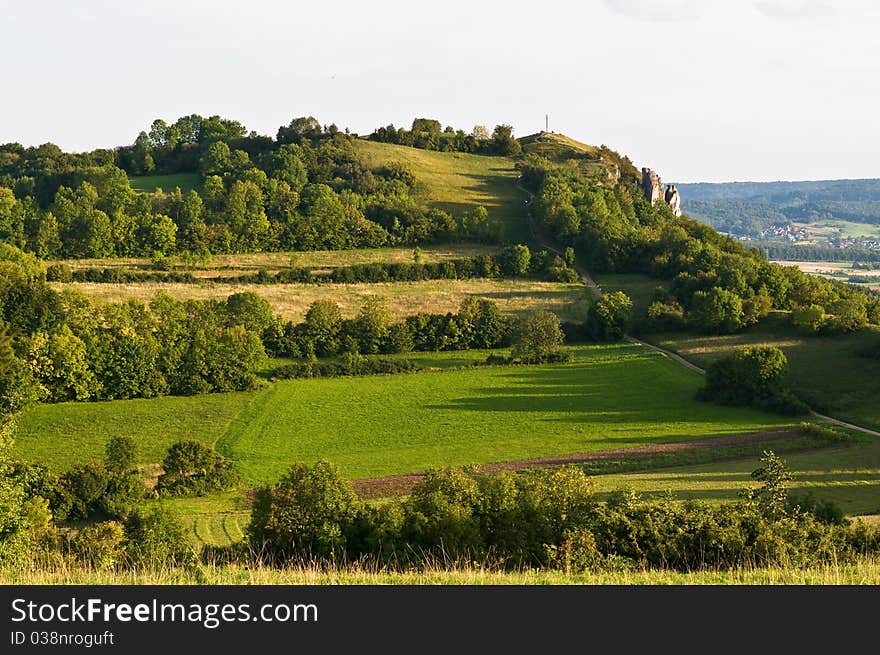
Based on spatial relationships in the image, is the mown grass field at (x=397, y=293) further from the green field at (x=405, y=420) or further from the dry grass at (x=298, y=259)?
the green field at (x=405, y=420)

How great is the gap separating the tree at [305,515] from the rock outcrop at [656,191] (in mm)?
117607

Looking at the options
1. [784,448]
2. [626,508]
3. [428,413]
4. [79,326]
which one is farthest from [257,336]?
[626,508]

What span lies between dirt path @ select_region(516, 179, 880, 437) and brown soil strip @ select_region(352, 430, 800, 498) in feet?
15.3

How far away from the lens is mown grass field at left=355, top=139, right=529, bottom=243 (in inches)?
4769

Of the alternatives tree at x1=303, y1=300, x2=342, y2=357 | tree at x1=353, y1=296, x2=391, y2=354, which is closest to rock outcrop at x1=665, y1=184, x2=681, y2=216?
tree at x1=353, y1=296, x2=391, y2=354

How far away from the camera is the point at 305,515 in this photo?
27938mm

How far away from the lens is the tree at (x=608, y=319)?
82.9m

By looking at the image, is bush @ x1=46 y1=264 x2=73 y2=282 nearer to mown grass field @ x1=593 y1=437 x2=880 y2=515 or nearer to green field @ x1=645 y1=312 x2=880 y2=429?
green field @ x1=645 y1=312 x2=880 y2=429

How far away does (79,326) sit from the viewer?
2630 inches

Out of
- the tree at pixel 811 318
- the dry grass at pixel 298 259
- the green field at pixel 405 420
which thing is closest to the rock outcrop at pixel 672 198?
the dry grass at pixel 298 259

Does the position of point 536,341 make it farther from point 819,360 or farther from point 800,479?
point 800,479

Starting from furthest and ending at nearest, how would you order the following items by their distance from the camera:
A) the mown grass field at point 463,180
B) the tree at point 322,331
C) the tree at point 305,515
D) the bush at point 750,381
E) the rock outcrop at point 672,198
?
1. the rock outcrop at point 672,198
2. the mown grass field at point 463,180
3. the tree at point 322,331
4. the bush at point 750,381
5. the tree at point 305,515

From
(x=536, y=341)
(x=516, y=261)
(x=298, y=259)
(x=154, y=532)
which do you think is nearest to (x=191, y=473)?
(x=154, y=532)

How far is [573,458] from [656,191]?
102 meters
